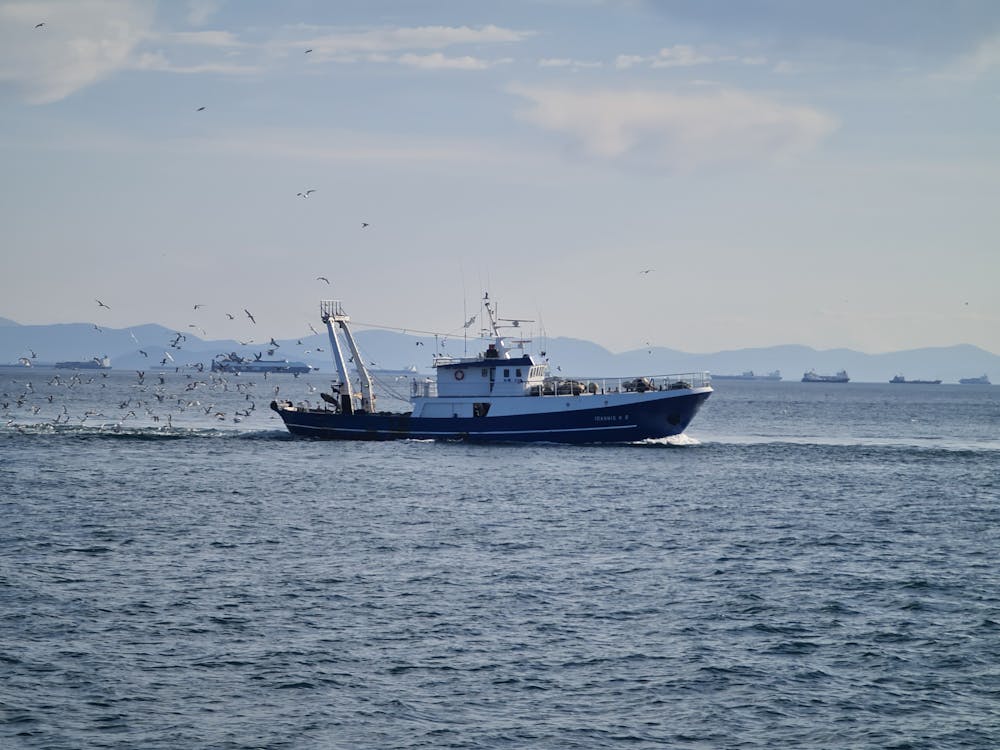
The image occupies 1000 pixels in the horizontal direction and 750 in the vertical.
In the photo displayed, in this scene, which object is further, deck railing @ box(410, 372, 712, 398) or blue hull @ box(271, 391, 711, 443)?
deck railing @ box(410, 372, 712, 398)

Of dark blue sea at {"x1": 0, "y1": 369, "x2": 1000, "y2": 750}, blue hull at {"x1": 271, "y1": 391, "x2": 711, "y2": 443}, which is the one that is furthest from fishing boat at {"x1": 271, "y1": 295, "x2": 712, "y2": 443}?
dark blue sea at {"x1": 0, "y1": 369, "x2": 1000, "y2": 750}

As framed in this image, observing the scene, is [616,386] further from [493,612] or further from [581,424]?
[493,612]

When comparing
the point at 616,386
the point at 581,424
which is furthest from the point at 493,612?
the point at 616,386

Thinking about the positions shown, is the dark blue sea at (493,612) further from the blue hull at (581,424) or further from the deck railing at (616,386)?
the deck railing at (616,386)

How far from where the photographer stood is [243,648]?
26.8 metres

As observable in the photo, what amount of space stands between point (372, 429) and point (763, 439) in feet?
115

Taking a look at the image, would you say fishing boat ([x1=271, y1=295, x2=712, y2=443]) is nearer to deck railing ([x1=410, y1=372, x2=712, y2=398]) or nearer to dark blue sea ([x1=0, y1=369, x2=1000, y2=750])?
deck railing ([x1=410, y1=372, x2=712, y2=398])

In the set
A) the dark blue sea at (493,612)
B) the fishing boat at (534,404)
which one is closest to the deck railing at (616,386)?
the fishing boat at (534,404)

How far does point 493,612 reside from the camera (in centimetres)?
3072

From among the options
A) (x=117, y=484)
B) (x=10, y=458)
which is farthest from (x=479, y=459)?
(x=10, y=458)

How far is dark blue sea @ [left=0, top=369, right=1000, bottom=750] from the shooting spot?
22578mm

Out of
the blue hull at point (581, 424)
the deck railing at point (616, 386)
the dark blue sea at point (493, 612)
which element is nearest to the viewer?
the dark blue sea at point (493, 612)

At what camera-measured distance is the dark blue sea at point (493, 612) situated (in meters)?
22.6

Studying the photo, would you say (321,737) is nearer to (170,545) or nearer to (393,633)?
(393,633)
